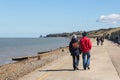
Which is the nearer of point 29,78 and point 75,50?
point 29,78

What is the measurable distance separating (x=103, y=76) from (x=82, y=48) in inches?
107

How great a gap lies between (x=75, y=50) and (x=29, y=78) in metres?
3.31

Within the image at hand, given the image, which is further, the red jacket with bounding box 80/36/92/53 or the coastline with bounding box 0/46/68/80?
the coastline with bounding box 0/46/68/80

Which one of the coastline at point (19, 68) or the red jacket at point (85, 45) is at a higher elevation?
the red jacket at point (85, 45)

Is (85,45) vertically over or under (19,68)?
over

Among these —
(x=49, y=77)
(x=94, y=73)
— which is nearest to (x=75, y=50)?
(x=94, y=73)

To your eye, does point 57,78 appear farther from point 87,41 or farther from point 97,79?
point 87,41

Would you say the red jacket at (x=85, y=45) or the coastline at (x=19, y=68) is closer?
the red jacket at (x=85, y=45)

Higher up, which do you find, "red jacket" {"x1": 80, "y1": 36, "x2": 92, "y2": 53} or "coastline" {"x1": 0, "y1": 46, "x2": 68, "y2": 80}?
"red jacket" {"x1": 80, "y1": 36, "x2": 92, "y2": 53}

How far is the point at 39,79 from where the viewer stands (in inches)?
570

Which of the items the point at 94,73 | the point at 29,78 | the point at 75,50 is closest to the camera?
the point at 29,78

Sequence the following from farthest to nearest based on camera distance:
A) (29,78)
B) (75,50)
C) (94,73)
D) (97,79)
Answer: (75,50) < (94,73) < (29,78) < (97,79)

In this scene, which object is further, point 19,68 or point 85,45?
point 19,68

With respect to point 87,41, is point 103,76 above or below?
below
